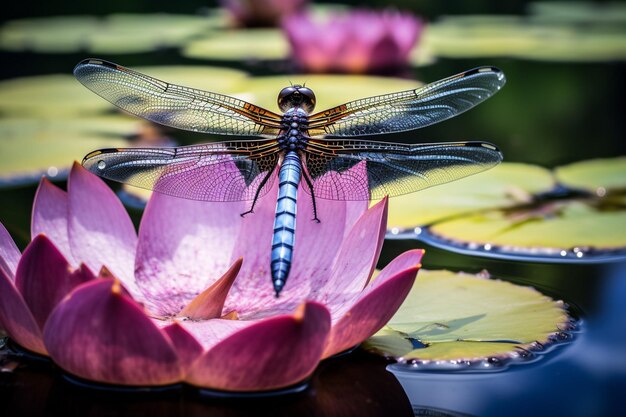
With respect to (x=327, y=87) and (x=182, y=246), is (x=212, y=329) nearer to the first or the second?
(x=182, y=246)

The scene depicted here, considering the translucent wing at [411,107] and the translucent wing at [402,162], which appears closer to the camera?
the translucent wing at [402,162]

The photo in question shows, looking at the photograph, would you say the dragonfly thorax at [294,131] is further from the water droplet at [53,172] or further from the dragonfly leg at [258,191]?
the water droplet at [53,172]

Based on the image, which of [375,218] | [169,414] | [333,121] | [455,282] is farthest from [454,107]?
[169,414]

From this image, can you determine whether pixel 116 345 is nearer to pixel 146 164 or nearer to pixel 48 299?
pixel 48 299

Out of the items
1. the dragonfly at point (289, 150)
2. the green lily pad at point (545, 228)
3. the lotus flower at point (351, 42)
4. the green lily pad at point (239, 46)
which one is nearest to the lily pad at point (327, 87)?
the lotus flower at point (351, 42)

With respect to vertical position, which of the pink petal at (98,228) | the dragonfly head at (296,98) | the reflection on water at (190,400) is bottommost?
the reflection on water at (190,400)

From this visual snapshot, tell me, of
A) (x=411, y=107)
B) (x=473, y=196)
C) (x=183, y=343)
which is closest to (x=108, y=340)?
(x=183, y=343)

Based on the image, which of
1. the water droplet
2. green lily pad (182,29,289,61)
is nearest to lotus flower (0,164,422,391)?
the water droplet
